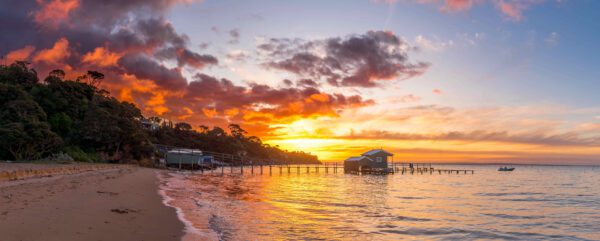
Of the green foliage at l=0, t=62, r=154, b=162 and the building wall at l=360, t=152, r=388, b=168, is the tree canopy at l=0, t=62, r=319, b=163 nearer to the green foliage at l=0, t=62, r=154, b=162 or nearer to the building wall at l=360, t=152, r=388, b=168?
the green foliage at l=0, t=62, r=154, b=162

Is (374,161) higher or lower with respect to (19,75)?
lower

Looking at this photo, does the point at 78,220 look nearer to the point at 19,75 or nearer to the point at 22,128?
the point at 22,128

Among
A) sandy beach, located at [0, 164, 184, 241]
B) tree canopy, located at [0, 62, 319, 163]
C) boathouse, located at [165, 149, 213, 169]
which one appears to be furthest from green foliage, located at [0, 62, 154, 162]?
sandy beach, located at [0, 164, 184, 241]

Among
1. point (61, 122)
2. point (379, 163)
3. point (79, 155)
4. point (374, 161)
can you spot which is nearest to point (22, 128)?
point (79, 155)

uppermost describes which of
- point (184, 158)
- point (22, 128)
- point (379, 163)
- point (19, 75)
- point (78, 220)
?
point (19, 75)

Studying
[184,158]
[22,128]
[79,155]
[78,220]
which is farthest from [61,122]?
[78,220]

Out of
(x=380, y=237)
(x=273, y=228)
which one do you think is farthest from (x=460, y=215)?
(x=273, y=228)

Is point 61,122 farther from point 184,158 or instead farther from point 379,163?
point 379,163

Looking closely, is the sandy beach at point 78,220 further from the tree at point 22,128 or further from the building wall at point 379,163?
the building wall at point 379,163

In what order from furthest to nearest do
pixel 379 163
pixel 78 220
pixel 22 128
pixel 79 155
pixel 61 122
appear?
pixel 379 163
pixel 61 122
pixel 79 155
pixel 22 128
pixel 78 220

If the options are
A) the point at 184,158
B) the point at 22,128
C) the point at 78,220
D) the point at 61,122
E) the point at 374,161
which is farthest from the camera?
the point at 374,161

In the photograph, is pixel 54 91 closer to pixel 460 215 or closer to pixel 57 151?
pixel 57 151

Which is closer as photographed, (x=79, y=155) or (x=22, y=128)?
(x=22, y=128)

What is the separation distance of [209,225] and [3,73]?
64.2 m
